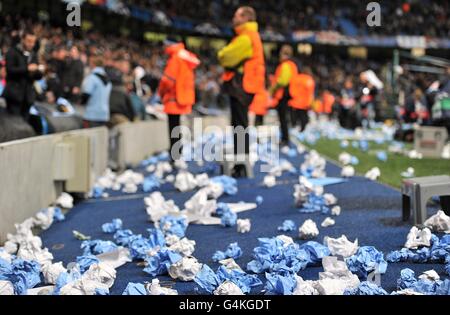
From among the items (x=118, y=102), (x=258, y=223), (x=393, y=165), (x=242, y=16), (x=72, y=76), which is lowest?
(x=258, y=223)

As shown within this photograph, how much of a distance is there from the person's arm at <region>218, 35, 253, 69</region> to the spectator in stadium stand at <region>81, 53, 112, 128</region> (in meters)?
2.45

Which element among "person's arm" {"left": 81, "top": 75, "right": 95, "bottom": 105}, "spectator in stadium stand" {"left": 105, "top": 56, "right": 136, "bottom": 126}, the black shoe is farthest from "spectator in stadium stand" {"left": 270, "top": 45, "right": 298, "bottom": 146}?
the black shoe

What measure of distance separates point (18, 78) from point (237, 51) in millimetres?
2644

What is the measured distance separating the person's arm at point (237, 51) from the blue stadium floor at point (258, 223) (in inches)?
61.1

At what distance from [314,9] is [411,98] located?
38.7 meters

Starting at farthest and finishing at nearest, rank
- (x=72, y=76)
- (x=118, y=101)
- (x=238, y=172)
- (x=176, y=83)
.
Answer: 1. (x=72, y=76)
2. (x=118, y=101)
3. (x=176, y=83)
4. (x=238, y=172)

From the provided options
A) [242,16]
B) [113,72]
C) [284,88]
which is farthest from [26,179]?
[284,88]

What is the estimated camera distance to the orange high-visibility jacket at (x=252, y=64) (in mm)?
9266

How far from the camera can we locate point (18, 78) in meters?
8.61

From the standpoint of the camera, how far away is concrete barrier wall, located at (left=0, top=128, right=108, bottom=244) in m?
5.84

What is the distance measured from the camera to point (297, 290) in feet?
11.7

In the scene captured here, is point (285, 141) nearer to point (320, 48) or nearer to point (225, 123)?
point (225, 123)

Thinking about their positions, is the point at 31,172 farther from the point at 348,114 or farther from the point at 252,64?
the point at 348,114
